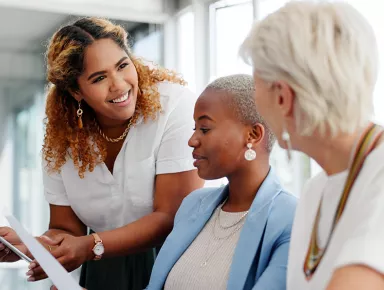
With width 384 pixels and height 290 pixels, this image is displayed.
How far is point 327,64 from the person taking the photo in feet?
3.46

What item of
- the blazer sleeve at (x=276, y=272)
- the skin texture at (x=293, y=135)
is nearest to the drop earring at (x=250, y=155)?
the blazer sleeve at (x=276, y=272)

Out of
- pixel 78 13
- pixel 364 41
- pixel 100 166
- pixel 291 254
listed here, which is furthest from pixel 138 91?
pixel 78 13

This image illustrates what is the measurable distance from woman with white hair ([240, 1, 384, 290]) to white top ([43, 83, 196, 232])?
104 centimetres

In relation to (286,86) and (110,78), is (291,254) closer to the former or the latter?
(286,86)

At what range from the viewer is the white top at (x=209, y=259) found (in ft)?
5.61

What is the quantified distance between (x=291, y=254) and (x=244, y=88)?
630 mm

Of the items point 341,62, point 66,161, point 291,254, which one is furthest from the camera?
point 66,161

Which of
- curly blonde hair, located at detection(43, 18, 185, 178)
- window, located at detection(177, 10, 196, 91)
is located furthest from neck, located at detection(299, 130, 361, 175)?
window, located at detection(177, 10, 196, 91)

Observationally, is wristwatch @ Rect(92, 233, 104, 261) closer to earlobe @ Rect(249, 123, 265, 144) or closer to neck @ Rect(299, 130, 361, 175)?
earlobe @ Rect(249, 123, 265, 144)

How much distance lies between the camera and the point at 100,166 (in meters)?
2.29

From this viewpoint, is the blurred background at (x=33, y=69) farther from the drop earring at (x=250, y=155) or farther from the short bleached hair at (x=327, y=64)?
the short bleached hair at (x=327, y=64)

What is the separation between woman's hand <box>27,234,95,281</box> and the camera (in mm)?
2008

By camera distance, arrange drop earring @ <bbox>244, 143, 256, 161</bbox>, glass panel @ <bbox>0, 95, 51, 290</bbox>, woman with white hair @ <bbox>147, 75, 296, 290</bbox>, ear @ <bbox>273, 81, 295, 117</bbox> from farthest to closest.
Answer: glass panel @ <bbox>0, 95, 51, 290</bbox> → drop earring @ <bbox>244, 143, 256, 161</bbox> → woman with white hair @ <bbox>147, 75, 296, 290</bbox> → ear @ <bbox>273, 81, 295, 117</bbox>

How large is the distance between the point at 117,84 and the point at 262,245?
2.72 ft
